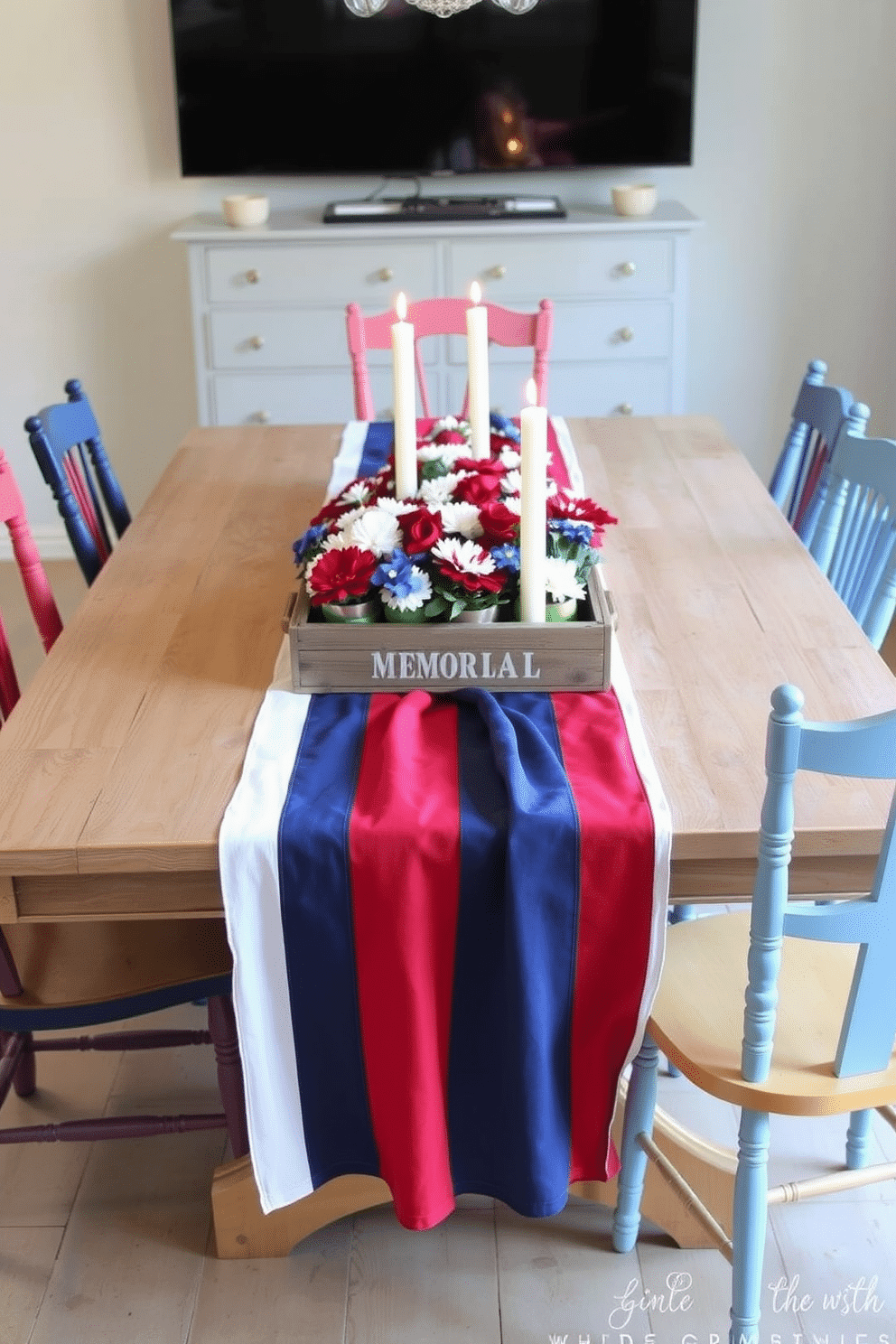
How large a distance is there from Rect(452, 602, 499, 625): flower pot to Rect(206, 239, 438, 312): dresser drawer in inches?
93.3

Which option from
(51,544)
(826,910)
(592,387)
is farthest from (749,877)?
(51,544)

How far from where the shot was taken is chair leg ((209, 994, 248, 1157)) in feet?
5.82

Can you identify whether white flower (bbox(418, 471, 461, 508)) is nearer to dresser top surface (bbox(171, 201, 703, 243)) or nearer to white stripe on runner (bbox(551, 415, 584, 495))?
white stripe on runner (bbox(551, 415, 584, 495))

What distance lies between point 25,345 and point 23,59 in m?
0.79

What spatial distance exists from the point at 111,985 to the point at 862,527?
4.30ft

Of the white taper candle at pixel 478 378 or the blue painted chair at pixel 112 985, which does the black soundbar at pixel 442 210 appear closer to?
the white taper candle at pixel 478 378

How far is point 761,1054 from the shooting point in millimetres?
1434

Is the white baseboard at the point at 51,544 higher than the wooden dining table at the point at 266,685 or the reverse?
the reverse

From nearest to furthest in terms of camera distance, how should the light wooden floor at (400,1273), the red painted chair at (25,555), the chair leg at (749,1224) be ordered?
the chair leg at (749,1224) → the light wooden floor at (400,1273) → the red painted chair at (25,555)

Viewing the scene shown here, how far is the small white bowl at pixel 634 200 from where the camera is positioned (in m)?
3.79

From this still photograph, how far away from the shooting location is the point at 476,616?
163cm

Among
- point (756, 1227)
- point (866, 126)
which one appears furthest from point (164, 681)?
point (866, 126)

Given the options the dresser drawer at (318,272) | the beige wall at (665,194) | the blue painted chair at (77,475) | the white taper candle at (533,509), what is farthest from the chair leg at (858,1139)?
the beige wall at (665,194)

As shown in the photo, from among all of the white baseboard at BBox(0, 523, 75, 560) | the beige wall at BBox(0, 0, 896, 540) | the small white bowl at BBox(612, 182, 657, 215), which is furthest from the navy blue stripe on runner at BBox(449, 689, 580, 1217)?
the white baseboard at BBox(0, 523, 75, 560)
